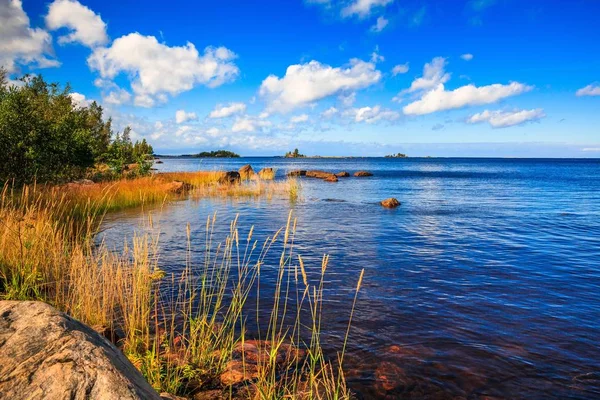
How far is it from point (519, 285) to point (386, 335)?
528cm

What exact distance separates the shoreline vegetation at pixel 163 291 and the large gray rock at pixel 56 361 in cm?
186

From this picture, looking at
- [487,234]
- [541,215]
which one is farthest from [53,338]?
[541,215]

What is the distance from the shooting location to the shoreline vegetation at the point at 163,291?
4883 mm

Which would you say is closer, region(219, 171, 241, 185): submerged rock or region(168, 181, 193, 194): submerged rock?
region(168, 181, 193, 194): submerged rock

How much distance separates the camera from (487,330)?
7.23 meters

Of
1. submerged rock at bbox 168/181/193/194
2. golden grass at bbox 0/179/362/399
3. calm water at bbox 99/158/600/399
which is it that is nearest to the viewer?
golden grass at bbox 0/179/362/399

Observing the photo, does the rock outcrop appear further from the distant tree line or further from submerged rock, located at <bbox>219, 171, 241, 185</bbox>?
the distant tree line

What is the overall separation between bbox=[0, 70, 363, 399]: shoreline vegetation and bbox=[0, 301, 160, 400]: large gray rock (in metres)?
1.86

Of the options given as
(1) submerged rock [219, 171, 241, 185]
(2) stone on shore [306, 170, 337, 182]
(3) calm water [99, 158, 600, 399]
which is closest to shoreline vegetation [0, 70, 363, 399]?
(3) calm water [99, 158, 600, 399]

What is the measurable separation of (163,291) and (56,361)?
6.89 metres

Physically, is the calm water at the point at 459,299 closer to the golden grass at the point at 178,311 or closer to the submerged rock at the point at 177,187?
the golden grass at the point at 178,311

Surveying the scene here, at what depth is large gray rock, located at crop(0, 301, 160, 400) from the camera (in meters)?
2.14

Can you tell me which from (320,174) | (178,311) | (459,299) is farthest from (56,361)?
(320,174)

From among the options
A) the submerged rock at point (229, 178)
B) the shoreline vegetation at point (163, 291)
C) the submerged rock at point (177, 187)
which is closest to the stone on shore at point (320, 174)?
the submerged rock at point (229, 178)
